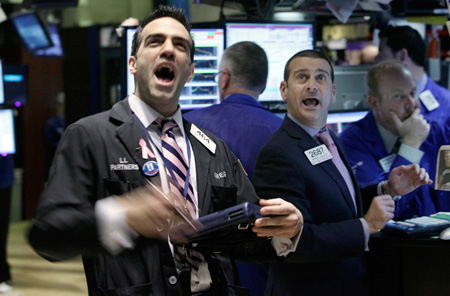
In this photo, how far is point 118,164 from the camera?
74.7 inches

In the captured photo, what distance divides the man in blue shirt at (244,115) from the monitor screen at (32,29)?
188 inches

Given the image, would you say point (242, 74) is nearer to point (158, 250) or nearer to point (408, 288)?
point (408, 288)

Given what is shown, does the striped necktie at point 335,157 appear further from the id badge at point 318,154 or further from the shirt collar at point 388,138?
the shirt collar at point 388,138

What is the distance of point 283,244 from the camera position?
6.92ft

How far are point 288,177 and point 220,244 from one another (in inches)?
24.2

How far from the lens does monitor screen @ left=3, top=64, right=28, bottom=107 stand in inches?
244

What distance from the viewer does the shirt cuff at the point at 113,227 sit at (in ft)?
5.55

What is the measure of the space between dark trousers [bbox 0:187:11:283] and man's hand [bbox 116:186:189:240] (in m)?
4.51

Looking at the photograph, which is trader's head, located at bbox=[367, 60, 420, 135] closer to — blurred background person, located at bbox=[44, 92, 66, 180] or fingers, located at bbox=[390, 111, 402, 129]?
fingers, located at bbox=[390, 111, 402, 129]

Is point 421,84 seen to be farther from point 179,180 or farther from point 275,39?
point 179,180

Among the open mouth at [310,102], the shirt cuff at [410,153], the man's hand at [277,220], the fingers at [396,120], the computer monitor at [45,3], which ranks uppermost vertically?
the computer monitor at [45,3]

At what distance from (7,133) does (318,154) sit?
4.03 m

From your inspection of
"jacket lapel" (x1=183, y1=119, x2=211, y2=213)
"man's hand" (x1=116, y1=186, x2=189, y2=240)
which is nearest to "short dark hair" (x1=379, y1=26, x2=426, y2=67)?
"jacket lapel" (x1=183, y1=119, x2=211, y2=213)

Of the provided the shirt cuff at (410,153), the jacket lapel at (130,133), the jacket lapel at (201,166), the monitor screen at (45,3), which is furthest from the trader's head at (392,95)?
the monitor screen at (45,3)
